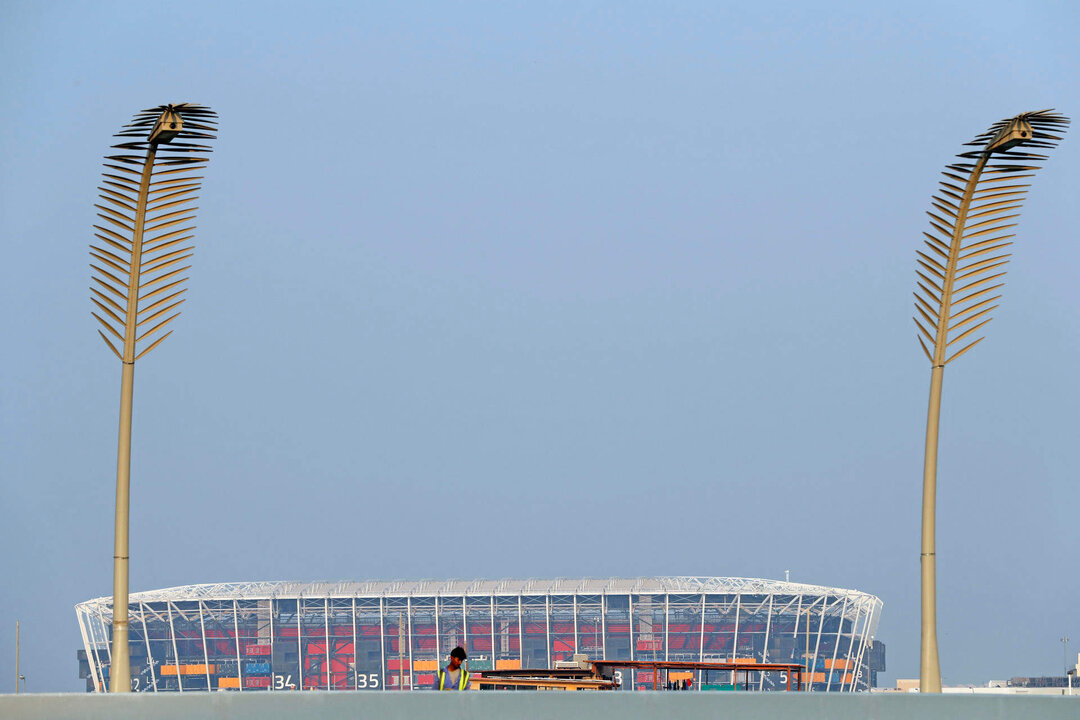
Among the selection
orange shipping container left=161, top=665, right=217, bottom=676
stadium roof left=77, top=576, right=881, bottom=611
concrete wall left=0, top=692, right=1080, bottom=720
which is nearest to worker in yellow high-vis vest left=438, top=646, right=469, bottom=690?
concrete wall left=0, top=692, right=1080, bottom=720

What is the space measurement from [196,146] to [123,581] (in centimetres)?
485

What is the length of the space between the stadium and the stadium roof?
0.58 ft

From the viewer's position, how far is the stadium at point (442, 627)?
135125 mm

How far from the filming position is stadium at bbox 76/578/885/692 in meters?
135

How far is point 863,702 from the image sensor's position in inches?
429

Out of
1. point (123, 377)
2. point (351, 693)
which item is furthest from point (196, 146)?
point (351, 693)

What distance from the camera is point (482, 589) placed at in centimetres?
13612

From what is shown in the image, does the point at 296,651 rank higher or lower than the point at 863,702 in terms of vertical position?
lower

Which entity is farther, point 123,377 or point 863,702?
point 123,377

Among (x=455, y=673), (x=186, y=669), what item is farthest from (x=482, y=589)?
(x=455, y=673)

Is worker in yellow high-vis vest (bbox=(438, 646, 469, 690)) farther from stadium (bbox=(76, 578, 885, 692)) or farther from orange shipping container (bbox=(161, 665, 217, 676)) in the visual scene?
orange shipping container (bbox=(161, 665, 217, 676))

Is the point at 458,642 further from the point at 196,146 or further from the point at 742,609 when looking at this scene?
the point at 196,146

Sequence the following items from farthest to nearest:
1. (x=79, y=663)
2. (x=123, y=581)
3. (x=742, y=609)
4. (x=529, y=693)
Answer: (x=79, y=663), (x=742, y=609), (x=123, y=581), (x=529, y=693)

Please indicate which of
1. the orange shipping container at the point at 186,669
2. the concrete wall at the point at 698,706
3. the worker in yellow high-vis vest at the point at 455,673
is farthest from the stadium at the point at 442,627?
the concrete wall at the point at 698,706
